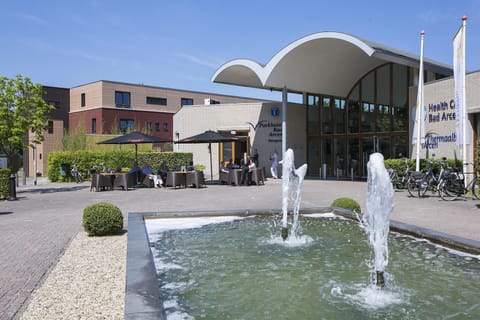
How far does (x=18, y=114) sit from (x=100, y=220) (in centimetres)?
1060

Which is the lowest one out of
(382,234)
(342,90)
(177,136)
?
(382,234)

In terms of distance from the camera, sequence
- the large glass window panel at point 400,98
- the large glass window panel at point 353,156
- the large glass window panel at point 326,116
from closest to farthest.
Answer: the large glass window panel at point 400,98 → the large glass window panel at point 353,156 → the large glass window panel at point 326,116

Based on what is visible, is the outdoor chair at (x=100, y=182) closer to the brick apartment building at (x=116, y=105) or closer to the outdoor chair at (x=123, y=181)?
the outdoor chair at (x=123, y=181)

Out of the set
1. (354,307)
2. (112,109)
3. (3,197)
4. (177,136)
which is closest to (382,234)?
(354,307)

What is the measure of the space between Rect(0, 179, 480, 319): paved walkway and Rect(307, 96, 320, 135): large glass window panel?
1083 centimetres

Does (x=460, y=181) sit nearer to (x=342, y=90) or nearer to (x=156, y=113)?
(x=342, y=90)

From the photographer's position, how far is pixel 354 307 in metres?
3.95

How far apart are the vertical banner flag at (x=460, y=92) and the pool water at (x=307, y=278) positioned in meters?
8.39

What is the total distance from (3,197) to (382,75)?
1783 centimetres

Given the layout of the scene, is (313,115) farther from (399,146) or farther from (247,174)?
(247,174)

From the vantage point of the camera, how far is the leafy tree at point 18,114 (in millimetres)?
15812

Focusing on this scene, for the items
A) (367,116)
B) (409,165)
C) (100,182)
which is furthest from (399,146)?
(100,182)

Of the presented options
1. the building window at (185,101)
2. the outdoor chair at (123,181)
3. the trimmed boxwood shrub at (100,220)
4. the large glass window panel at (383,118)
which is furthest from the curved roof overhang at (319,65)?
the building window at (185,101)

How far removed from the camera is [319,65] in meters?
21.8
